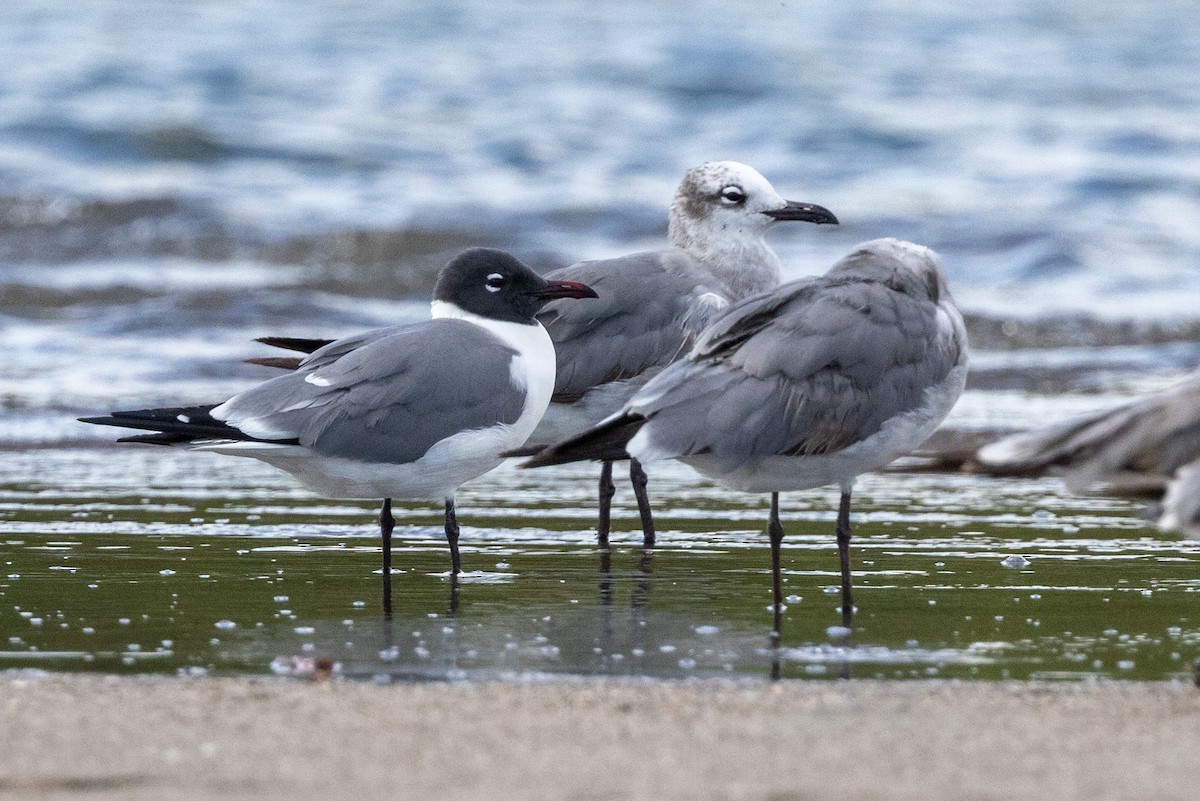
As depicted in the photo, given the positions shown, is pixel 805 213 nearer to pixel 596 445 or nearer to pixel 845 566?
pixel 845 566

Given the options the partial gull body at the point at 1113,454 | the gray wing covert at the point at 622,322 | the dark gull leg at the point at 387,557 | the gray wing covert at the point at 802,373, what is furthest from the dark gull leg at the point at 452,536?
the partial gull body at the point at 1113,454

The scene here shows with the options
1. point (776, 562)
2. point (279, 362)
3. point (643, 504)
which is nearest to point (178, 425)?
point (279, 362)

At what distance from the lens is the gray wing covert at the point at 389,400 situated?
18.6 feet

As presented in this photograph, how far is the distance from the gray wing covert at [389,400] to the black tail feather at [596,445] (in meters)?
0.81

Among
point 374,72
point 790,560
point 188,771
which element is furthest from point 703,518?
point 374,72

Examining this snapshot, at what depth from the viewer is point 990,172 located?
18.1 metres

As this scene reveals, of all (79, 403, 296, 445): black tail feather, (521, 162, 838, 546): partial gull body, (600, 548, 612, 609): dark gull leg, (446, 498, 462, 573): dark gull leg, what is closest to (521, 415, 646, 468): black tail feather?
(600, 548, 612, 609): dark gull leg

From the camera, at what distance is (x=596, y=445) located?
5.03m

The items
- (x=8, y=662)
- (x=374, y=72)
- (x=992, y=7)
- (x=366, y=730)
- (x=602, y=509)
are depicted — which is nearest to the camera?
(x=366, y=730)

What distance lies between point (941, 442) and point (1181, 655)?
14.3 feet

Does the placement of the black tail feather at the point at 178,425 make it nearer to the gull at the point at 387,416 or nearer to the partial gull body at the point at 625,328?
the gull at the point at 387,416

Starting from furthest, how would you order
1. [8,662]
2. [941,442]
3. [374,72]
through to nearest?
[374,72] → [941,442] → [8,662]

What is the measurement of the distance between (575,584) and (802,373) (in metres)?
1.17

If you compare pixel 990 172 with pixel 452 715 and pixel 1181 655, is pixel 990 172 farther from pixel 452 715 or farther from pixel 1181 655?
pixel 452 715
